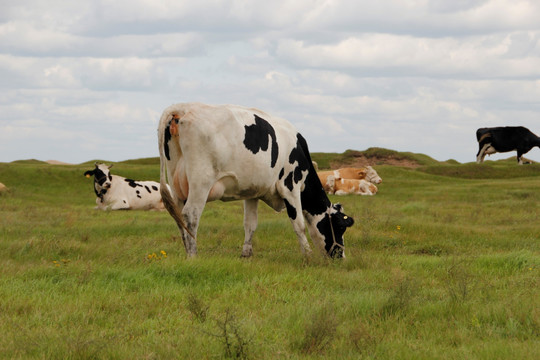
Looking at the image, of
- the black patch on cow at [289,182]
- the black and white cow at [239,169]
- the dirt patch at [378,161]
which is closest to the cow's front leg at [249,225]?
the black and white cow at [239,169]

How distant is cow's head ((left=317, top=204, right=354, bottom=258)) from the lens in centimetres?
1133

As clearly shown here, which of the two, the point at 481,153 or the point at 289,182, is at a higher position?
the point at 481,153

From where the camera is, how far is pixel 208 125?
984cm

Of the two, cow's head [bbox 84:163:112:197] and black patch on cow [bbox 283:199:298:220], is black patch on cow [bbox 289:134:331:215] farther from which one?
cow's head [bbox 84:163:112:197]

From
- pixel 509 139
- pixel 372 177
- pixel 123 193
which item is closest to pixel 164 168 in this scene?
pixel 123 193

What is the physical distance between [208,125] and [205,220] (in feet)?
26.6

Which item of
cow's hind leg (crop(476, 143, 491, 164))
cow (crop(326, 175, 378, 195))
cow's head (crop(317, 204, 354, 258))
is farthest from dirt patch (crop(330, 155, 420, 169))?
cow's head (crop(317, 204, 354, 258))

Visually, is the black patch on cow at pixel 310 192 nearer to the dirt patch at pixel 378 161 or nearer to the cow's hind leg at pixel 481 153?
the cow's hind leg at pixel 481 153

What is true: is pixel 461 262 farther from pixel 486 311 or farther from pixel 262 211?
pixel 262 211

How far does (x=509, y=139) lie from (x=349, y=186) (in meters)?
19.8

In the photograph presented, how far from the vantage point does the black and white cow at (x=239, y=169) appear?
9797mm

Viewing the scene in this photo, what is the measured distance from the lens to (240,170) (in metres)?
10.2

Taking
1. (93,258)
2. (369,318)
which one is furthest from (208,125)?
(369,318)

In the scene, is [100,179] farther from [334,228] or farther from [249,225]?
[334,228]
